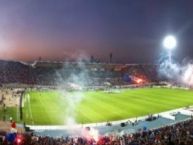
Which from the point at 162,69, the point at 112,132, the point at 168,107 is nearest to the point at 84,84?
the point at 162,69

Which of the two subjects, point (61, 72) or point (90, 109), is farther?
point (61, 72)

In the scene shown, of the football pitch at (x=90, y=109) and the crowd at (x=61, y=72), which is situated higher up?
the crowd at (x=61, y=72)

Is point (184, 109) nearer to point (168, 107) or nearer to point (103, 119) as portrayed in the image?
point (168, 107)

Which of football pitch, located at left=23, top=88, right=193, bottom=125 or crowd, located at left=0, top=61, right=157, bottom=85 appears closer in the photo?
football pitch, located at left=23, top=88, right=193, bottom=125

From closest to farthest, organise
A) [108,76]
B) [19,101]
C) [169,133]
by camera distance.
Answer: [169,133] → [19,101] → [108,76]

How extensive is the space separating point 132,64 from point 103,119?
102 m

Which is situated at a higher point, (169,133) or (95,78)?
(95,78)

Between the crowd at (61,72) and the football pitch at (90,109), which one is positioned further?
the crowd at (61,72)

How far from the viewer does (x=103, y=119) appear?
4800 cm

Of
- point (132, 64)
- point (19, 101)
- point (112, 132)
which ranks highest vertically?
point (132, 64)

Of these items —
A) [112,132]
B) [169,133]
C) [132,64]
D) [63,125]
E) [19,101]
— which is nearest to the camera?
[169,133]

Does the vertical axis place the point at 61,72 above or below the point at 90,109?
above

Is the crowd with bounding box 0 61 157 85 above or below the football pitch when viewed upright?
above

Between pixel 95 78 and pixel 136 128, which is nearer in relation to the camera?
pixel 136 128
